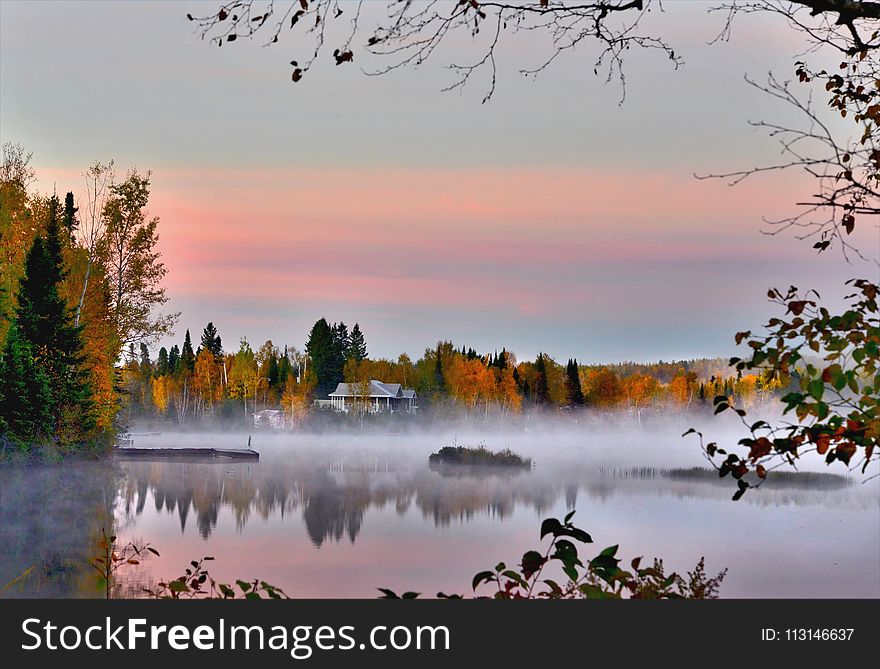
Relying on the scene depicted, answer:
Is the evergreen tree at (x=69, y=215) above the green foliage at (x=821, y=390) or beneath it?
above

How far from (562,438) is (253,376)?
32898mm

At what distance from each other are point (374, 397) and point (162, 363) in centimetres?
4392

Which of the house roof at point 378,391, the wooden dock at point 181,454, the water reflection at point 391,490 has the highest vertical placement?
the house roof at point 378,391

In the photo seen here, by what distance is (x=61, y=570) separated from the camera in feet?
58.2

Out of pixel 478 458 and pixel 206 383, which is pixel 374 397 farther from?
Result: pixel 478 458

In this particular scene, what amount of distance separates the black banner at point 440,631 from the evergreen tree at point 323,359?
103085mm

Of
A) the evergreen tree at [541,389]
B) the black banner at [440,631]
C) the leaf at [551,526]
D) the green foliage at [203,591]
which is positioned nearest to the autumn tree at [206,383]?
the evergreen tree at [541,389]

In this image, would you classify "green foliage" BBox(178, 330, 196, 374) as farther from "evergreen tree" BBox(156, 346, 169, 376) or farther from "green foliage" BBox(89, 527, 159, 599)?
"green foliage" BBox(89, 527, 159, 599)

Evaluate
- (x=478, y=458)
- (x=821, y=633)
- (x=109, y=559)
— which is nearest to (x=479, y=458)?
(x=478, y=458)

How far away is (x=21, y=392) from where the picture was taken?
30391mm

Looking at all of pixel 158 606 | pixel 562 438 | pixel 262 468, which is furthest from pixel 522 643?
pixel 562 438

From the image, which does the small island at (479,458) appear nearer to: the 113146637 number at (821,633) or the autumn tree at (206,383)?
the 113146637 number at (821,633)

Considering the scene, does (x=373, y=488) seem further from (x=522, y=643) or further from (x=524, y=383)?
(x=524, y=383)

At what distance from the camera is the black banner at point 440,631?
456 centimetres
